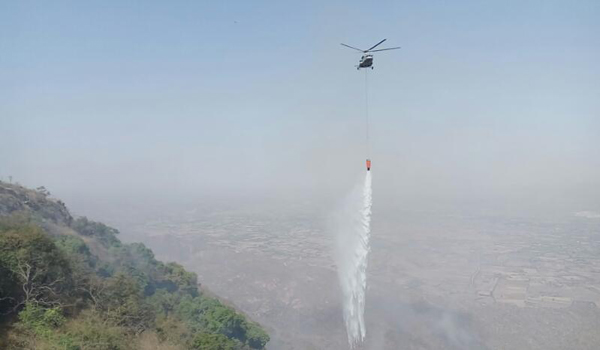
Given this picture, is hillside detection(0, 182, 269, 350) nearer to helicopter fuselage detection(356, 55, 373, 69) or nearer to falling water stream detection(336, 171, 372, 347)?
falling water stream detection(336, 171, 372, 347)

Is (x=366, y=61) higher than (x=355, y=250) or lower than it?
higher

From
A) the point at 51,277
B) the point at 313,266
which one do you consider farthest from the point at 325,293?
the point at 51,277

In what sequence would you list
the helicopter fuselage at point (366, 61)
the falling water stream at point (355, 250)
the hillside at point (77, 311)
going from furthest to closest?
the falling water stream at point (355, 250), the helicopter fuselage at point (366, 61), the hillside at point (77, 311)

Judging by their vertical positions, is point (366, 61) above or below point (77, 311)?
above

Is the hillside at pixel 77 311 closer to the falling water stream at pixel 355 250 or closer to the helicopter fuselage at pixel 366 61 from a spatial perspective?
the falling water stream at pixel 355 250

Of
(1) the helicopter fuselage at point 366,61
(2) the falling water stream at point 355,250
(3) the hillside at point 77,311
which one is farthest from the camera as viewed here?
(2) the falling water stream at point 355,250

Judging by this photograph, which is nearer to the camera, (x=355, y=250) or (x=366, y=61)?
(x=366, y=61)

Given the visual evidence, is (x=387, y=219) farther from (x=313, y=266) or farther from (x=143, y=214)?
(x=143, y=214)

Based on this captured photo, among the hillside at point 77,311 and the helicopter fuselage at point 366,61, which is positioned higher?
the helicopter fuselage at point 366,61

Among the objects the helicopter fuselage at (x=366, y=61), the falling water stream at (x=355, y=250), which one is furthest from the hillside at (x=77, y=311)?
the helicopter fuselage at (x=366, y=61)

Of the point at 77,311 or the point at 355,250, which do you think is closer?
the point at 77,311

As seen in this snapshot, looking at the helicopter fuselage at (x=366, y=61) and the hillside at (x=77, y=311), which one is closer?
the hillside at (x=77, y=311)
